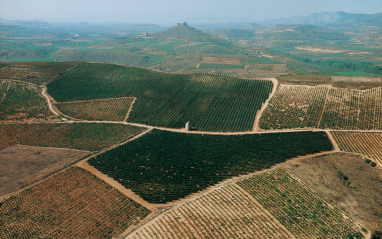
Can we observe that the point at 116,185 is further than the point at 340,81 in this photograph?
No

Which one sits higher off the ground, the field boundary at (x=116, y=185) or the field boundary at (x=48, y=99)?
the field boundary at (x=48, y=99)

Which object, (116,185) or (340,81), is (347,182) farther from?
(340,81)

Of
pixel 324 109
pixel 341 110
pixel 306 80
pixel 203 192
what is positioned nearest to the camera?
pixel 203 192

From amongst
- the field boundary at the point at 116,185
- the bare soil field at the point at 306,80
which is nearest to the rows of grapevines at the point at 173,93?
the bare soil field at the point at 306,80

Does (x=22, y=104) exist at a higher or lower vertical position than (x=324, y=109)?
lower

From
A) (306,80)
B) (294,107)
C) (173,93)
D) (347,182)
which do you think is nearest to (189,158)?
(347,182)

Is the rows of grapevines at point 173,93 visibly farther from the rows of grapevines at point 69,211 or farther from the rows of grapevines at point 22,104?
the rows of grapevines at point 69,211
